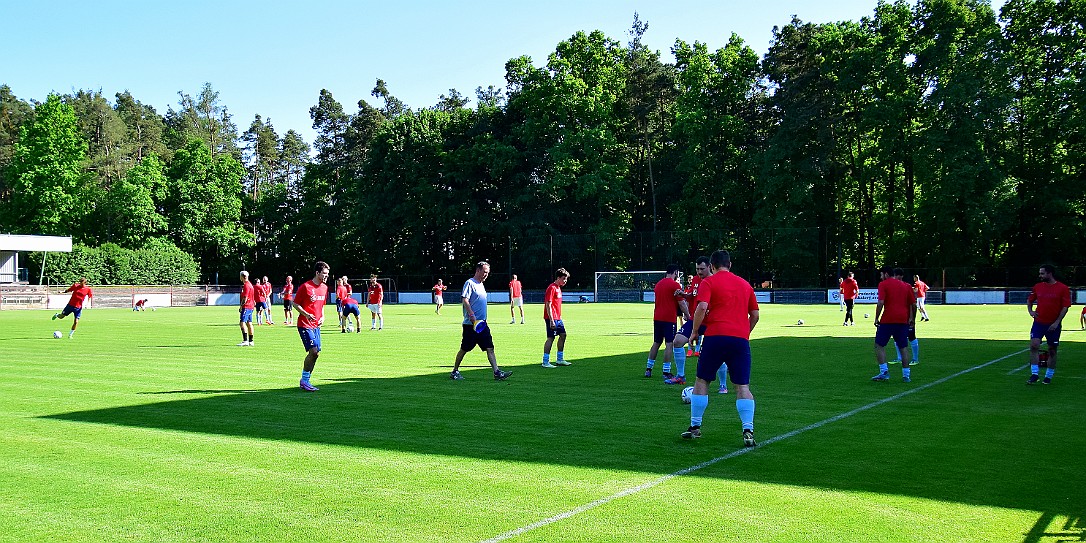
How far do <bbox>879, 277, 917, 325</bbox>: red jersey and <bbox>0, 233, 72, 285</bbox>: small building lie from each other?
64.2 metres

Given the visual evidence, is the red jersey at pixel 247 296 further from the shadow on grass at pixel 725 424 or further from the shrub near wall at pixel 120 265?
the shrub near wall at pixel 120 265

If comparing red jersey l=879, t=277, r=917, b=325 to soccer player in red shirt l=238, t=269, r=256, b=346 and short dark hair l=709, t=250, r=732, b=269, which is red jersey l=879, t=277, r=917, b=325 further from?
soccer player in red shirt l=238, t=269, r=256, b=346

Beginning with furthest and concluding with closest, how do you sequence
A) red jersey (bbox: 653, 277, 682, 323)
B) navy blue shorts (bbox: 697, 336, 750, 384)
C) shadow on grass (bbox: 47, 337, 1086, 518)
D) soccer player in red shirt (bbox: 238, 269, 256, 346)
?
soccer player in red shirt (bbox: 238, 269, 256, 346) < red jersey (bbox: 653, 277, 682, 323) < navy blue shorts (bbox: 697, 336, 750, 384) < shadow on grass (bbox: 47, 337, 1086, 518)

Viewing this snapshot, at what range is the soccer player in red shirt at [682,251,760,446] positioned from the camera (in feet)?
28.2

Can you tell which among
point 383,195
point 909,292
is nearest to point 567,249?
point 383,195

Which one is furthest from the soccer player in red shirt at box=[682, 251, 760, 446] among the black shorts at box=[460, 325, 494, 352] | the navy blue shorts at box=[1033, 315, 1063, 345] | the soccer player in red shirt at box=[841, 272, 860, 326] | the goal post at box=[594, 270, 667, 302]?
the goal post at box=[594, 270, 667, 302]

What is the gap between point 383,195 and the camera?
7144cm

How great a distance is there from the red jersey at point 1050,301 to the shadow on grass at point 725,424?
107cm

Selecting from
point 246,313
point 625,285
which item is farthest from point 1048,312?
point 625,285

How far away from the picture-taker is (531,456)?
8141 mm

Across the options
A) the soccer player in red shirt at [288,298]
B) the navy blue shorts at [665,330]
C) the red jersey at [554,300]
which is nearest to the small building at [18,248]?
the soccer player in red shirt at [288,298]

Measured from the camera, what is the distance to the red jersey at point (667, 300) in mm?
14188

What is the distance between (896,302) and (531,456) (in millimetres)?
8413

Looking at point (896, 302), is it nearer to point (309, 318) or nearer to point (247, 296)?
point (309, 318)
